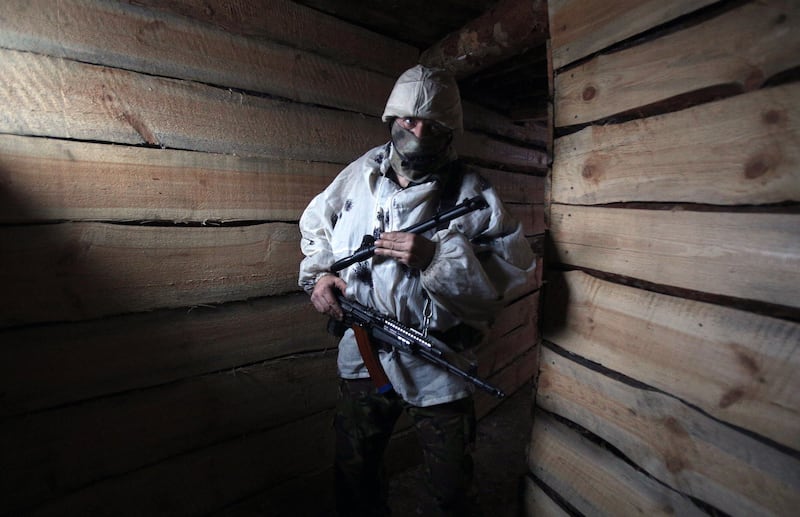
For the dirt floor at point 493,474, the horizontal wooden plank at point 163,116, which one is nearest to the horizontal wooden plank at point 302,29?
the horizontal wooden plank at point 163,116

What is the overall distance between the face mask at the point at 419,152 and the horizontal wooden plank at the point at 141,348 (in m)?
1.19

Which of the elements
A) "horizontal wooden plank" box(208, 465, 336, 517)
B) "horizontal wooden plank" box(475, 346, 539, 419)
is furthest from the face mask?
"horizontal wooden plank" box(475, 346, 539, 419)

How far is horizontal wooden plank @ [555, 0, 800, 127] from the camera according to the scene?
4.08 feet

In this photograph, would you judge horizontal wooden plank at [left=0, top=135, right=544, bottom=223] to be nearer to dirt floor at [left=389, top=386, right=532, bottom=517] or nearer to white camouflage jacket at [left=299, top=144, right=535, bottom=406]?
white camouflage jacket at [left=299, top=144, right=535, bottom=406]

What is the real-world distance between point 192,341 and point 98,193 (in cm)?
91

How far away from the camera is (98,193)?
5.99ft

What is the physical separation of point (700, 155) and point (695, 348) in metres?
0.76

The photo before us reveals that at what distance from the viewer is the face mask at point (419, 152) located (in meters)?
1.90

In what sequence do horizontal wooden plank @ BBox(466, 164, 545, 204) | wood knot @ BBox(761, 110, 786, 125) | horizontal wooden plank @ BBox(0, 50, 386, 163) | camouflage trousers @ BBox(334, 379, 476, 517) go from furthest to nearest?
horizontal wooden plank @ BBox(466, 164, 545, 204), camouflage trousers @ BBox(334, 379, 476, 517), horizontal wooden plank @ BBox(0, 50, 386, 163), wood knot @ BBox(761, 110, 786, 125)

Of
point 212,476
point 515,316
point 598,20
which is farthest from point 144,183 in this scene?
point 515,316

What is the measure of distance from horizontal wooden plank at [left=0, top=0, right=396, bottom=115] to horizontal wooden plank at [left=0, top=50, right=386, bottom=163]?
6 cm

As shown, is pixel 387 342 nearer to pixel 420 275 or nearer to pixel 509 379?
pixel 420 275

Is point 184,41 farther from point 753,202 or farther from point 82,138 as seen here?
point 753,202

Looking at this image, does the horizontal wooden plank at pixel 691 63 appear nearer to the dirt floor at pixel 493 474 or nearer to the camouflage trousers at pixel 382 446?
the camouflage trousers at pixel 382 446
